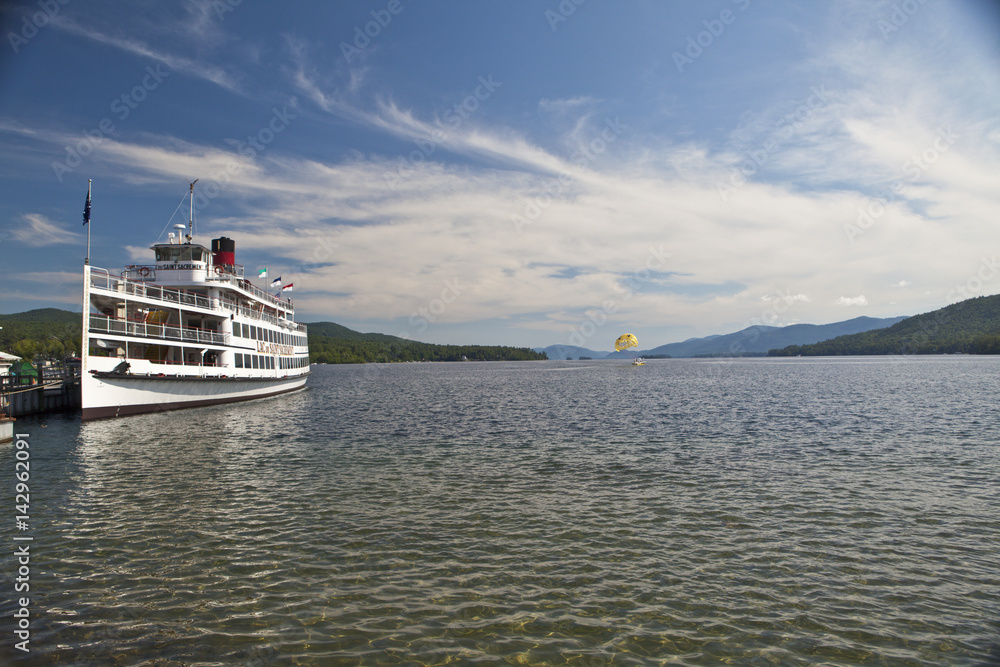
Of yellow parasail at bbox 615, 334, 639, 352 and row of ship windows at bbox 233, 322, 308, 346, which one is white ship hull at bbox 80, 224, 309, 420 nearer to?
row of ship windows at bbox 233, 322, 308, 346

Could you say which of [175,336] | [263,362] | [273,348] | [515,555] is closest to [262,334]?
[263,362]

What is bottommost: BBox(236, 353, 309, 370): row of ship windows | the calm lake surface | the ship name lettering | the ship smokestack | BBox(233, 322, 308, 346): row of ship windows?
the calm lake surface

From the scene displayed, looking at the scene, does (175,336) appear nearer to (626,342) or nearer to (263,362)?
(263,362)

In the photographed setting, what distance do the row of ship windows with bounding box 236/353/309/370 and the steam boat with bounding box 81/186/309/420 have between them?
0.11 m

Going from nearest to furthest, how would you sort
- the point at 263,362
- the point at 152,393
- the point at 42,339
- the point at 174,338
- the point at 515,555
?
the point at 515,555, the point at 152,393, the point at 174,338, the point at 263,362, the point at 42,339

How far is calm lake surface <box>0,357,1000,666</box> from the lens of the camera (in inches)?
324

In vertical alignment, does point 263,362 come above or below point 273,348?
below

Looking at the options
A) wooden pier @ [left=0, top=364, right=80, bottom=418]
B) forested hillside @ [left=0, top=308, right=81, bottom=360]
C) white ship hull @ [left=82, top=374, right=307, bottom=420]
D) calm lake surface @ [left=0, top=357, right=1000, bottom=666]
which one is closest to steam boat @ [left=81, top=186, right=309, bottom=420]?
white ship hull @ [left=82, top=374, right=307, bottom=420]

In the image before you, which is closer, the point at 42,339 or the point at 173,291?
the point at 173,291

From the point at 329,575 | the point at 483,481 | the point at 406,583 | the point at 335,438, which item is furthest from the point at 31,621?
the point at 335,438

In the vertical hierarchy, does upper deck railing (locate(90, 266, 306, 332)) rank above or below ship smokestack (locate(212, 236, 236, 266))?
below

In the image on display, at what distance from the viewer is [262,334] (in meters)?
56.2

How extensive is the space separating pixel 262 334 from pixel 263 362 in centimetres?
321

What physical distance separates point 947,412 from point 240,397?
6190 centimetres
